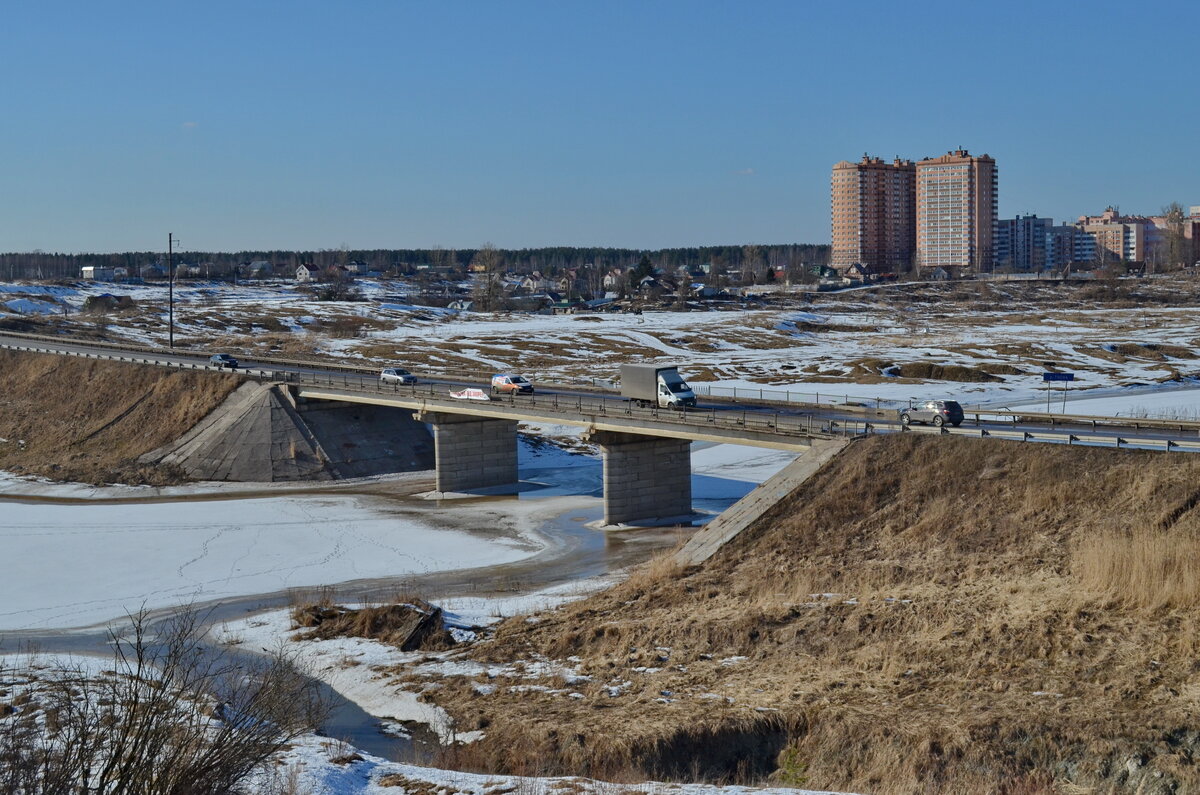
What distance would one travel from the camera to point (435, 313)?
174 meters

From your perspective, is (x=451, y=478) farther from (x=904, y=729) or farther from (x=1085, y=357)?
(x=1085, y=357)

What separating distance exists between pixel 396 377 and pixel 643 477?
24313 mm

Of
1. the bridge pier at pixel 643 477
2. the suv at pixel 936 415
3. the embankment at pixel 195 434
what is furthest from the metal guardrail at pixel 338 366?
the suv at pixel 936 415

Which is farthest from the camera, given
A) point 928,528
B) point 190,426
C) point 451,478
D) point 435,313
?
point 435,313

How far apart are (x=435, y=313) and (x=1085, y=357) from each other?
88.9 meters

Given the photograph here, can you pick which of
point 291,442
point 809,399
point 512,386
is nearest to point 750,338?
point 809,399

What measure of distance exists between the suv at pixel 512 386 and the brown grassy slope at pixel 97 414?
59.8 feet

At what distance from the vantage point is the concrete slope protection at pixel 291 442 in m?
69.4

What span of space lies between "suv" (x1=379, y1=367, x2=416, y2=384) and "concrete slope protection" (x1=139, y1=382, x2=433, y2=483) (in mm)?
1980

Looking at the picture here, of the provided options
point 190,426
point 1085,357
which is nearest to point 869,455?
point 190,426

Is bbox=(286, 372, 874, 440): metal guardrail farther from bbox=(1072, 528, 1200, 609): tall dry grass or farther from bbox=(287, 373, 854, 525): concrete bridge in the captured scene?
bbox=(1072, 528, 1200, 609): tall dry grass

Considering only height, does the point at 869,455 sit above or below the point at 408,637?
above

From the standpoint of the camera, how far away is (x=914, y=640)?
31578mm

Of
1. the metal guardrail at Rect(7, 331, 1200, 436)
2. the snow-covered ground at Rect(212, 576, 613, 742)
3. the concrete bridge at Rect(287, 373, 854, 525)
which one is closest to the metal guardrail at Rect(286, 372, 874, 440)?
the concrete bridge at Rect(287, 373, 854, 525)
